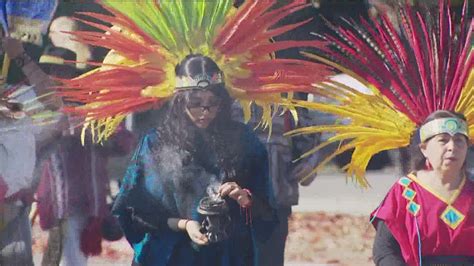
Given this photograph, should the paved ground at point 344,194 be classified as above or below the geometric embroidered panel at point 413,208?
above

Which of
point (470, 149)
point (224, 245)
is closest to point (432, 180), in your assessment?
point (470, 149)

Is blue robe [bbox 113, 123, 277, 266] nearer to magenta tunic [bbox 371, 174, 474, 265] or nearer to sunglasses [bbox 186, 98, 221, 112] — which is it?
sunglasses [bbox 186, 98, 221, 112]

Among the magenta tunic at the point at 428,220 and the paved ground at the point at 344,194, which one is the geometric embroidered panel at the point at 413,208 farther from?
the paved ground at the point at 344,194

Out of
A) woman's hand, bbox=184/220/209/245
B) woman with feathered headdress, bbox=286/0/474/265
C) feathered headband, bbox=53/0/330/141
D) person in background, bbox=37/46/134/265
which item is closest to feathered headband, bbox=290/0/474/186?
woman with feathered headdress, bbox=286/0/474/265

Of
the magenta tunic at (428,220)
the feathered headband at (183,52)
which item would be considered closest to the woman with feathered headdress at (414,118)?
the magenta tunic at (428,220)

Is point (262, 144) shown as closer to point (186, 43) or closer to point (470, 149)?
point (186, 43)

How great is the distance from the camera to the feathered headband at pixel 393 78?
5.55m

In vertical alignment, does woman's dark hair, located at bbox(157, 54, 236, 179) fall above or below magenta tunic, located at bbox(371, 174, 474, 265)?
above

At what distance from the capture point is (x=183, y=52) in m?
5.61

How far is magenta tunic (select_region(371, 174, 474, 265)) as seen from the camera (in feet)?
18.1

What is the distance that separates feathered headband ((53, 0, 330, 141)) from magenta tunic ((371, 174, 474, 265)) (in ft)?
2.32

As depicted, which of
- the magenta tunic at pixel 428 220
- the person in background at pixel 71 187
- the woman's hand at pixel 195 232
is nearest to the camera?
the magenta tunic at pixel 428 220

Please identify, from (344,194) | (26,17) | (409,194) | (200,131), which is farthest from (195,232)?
(26,17)

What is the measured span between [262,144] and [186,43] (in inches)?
24.4
